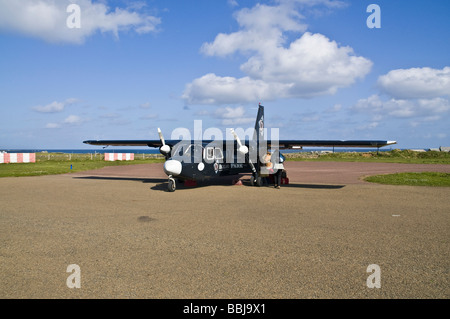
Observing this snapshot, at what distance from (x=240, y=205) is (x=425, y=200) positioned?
7459mm

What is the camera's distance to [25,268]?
5402mm

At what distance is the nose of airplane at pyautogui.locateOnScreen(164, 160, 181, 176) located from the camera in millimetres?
15467

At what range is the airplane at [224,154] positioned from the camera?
16.4 meters

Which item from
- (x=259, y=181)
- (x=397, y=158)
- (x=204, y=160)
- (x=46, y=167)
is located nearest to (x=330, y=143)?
(x=259, y=181)

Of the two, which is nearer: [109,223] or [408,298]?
[408,298]

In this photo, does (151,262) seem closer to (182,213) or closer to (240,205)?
(182,213)

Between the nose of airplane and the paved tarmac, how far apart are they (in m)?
3.49

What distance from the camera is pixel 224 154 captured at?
63.6 ft

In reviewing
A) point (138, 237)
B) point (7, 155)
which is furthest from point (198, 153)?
point (7, 155)

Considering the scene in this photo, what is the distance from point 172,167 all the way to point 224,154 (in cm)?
463

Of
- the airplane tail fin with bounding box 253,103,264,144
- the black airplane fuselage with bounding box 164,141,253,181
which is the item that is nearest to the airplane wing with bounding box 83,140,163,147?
the black airplane fuselage with bounding box 164,141,253,181

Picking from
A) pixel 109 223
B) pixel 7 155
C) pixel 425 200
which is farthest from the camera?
pixel 7 155
